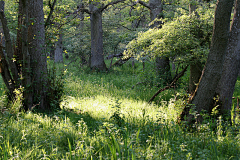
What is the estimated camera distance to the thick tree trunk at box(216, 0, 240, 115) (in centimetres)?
576

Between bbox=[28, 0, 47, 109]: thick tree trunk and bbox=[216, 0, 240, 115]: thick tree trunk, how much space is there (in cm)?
536

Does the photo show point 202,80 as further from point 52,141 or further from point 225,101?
point 52,141

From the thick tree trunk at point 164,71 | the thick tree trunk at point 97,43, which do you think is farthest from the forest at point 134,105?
the thick tree trunk at point 97,43

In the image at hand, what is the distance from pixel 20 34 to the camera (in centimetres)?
576

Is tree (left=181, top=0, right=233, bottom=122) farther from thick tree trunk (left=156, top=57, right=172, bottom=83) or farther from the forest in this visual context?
thick tree trunk (left=156, top=57, right=172, bottom=83)

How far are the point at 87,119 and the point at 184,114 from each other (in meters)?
2.62

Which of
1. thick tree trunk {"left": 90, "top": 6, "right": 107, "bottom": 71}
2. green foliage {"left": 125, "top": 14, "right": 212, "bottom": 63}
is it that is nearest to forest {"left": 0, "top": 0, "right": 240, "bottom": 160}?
green foliage {"left": 125, "top": 14, "right": 212, "bottom": 63}

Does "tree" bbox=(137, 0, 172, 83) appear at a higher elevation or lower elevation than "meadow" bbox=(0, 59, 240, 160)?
higher

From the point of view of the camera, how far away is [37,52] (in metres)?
5.87

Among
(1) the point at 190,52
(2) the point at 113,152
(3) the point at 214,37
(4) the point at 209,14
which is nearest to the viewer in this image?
(2) the point at 113,152

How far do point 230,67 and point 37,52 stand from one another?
5.93m

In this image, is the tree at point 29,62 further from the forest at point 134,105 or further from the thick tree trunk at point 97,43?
the thick tree trunk at point 97,43

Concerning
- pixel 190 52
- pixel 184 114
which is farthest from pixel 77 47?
pixel 184 114

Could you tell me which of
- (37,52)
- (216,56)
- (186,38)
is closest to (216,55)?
(216,56)
